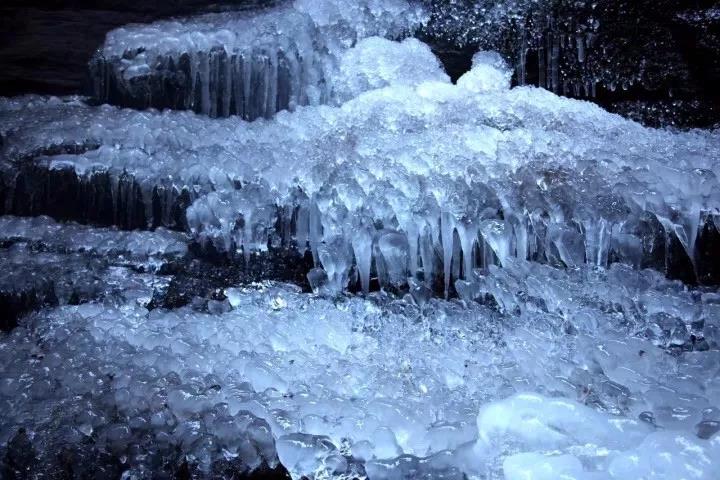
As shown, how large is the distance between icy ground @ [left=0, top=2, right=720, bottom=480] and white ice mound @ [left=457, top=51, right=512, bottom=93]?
2cm

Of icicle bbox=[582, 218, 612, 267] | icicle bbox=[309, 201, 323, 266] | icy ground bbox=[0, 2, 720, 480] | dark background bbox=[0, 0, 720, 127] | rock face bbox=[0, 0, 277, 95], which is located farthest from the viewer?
rock face bbox=[0, 0, 277, 95]

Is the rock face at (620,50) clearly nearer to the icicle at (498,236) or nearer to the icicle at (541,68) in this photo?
the icicle at (541,68)

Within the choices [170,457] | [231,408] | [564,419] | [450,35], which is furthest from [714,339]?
[450,35]

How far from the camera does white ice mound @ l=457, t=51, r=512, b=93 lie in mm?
3234

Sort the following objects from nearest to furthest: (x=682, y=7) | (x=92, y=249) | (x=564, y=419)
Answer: (x=564, y=419) → (x=92, y=249) → (x=682, y=7)

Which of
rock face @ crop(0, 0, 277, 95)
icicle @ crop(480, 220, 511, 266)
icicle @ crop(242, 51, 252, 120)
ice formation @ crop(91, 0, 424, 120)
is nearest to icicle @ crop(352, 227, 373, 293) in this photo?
icicle @ crop(480, 220, 511, 266)

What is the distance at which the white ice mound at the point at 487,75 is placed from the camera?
3234mm

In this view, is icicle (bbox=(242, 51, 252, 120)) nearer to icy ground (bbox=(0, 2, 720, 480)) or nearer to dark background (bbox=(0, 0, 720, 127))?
icy ground (bbox=(0, 2, 720, 480))

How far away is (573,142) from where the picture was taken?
2.46 metres

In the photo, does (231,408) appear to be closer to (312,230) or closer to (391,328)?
(391,328)

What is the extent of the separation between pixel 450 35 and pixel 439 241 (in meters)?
1.78

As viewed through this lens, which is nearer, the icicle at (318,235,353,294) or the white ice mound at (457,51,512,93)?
the icicle at (318,235,353,294)

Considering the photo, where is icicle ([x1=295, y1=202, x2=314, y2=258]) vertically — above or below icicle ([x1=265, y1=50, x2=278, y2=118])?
below

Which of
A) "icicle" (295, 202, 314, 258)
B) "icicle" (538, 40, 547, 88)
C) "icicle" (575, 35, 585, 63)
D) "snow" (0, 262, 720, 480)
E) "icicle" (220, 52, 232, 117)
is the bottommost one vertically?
"snow" (0, 262, 720, 480)
